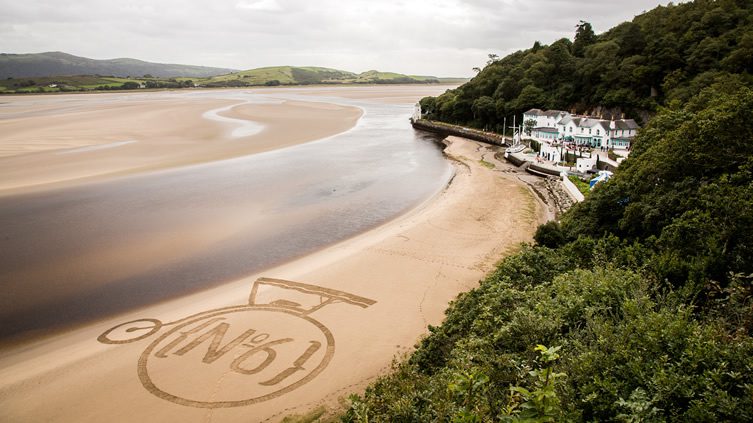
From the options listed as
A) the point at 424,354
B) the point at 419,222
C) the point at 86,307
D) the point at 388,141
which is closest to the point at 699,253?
the point at 424,354

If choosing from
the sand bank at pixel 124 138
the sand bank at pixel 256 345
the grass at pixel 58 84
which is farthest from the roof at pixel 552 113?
the grass at pixel 58 84

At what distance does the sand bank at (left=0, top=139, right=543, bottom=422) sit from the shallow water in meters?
1.99

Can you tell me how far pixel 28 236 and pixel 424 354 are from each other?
886 inches

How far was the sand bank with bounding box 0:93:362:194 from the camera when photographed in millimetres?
35281

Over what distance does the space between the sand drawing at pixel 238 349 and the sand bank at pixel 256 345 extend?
33 mm

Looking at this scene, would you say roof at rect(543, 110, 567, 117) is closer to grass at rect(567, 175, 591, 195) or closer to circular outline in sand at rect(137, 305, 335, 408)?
grass at rect(567, 175, 591, 195)

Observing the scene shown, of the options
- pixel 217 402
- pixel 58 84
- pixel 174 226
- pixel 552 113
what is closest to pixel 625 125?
pixel 552 113

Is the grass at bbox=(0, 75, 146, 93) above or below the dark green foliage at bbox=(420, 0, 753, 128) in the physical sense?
above

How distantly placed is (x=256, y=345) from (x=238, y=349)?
0.54 m

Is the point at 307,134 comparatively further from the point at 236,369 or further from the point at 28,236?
the point at 236,369

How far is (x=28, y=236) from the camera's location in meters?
22.2

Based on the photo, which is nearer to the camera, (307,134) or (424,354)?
(424,354)

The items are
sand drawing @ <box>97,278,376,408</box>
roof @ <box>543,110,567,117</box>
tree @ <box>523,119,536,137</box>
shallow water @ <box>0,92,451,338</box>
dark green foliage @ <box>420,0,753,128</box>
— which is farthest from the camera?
tree @ <box>523,119,536,137</box>

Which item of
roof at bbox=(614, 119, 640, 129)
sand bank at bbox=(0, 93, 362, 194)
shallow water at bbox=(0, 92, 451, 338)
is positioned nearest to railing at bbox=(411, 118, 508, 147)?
sand bank at bbox=(0, 93, 362, 194)
